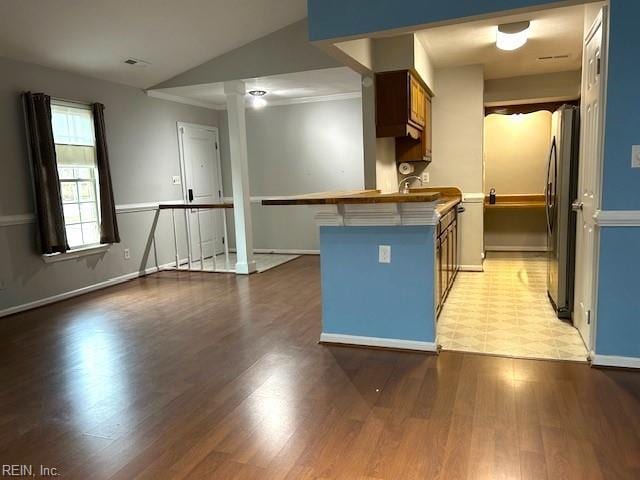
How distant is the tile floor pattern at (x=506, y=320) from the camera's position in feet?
10.3

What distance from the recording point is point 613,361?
108 inches

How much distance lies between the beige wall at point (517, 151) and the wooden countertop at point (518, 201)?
92 millimetres

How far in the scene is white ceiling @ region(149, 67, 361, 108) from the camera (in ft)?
17.7

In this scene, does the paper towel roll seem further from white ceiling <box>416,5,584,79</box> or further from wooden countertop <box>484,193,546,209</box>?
wooden countertop <box>484,193,546,209</box>

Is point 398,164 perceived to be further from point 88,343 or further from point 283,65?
point 88,343

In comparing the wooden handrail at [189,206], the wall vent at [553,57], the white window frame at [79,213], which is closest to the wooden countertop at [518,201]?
the wall vent at [553,57]

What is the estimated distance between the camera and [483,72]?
5.52m

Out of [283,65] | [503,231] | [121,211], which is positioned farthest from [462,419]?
[503,231]

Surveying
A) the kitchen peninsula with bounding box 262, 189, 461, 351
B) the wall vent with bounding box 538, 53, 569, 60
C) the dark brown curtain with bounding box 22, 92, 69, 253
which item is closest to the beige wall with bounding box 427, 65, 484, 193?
the wall vent with bounding box 538, 53, 569, 60

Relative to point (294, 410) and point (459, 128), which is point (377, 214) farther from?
point (459, 128)

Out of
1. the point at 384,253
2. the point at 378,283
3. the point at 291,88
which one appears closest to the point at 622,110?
the point at 384,253

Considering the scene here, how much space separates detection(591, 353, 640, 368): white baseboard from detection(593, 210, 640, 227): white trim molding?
785 millimetres

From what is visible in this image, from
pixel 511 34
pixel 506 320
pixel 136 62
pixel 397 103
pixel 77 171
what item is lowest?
pixel 506 320

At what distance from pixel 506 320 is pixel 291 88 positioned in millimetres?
4012
